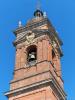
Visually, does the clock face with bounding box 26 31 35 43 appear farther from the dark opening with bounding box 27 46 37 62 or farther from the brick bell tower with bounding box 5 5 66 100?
the dark opening with bounding box 27 46 37 62

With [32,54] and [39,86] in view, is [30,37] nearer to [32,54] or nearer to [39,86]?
[32,54]

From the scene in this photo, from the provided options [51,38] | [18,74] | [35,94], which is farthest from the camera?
[51,38]

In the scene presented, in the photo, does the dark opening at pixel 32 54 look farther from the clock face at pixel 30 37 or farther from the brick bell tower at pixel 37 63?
the clock face at pixel 30 37

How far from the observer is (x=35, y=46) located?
41.0 metres

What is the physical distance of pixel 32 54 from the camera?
134ft

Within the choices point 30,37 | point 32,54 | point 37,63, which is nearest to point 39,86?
point 37,63

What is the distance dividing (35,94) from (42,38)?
6768mm

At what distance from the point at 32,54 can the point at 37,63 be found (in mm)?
2216

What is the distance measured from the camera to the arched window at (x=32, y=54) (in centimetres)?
4047

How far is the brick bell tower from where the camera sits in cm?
3662

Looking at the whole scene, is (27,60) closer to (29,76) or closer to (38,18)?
(29,76)

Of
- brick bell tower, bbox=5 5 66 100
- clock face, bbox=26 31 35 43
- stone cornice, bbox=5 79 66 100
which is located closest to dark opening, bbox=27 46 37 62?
brick bell tower, bbox=5 5 66 100

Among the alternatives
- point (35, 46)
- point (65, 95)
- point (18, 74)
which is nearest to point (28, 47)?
point (35, 46)

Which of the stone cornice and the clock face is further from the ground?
the clock face
